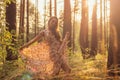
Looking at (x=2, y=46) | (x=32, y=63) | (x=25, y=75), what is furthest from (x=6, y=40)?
(x=25, y=75)

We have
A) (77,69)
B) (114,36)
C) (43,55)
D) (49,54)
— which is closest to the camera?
(77,69)

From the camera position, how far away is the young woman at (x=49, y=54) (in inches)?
258

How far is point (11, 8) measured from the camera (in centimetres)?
1053

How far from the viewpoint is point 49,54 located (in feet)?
23.2

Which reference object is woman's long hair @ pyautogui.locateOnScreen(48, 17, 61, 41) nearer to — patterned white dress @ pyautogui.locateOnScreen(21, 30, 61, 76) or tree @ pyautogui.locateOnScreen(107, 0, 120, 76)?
patterned white dress @ pyautogui.locateOnScreen(21, 30, 61, 76)

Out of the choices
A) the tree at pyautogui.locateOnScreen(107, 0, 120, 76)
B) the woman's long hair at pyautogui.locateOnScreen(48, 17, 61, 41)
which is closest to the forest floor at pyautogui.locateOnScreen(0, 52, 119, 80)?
the tree at pyautogui.locateOnScreen(107, 0, 120, 76)

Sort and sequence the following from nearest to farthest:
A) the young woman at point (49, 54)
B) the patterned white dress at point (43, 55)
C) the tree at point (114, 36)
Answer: the patterned white dress at point (43, 55) < the young woman at point (49, 54) < the tree at point (114, 36)

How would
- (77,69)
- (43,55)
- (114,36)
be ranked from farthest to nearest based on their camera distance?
1. (114,36)
2. (43,55)
3. (77,69)

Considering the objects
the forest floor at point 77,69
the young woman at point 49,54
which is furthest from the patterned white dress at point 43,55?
the forest floor at point 77,69

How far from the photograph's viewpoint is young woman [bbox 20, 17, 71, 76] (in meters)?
6.56

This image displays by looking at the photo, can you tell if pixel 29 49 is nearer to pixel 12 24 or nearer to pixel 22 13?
pixel 12 24

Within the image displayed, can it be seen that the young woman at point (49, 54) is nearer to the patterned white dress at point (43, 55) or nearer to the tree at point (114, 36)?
the patterned white dress at point (43, 55)

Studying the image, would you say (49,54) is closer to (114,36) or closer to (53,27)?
(53,27)

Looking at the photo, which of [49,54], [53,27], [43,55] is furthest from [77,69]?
[53,27]
